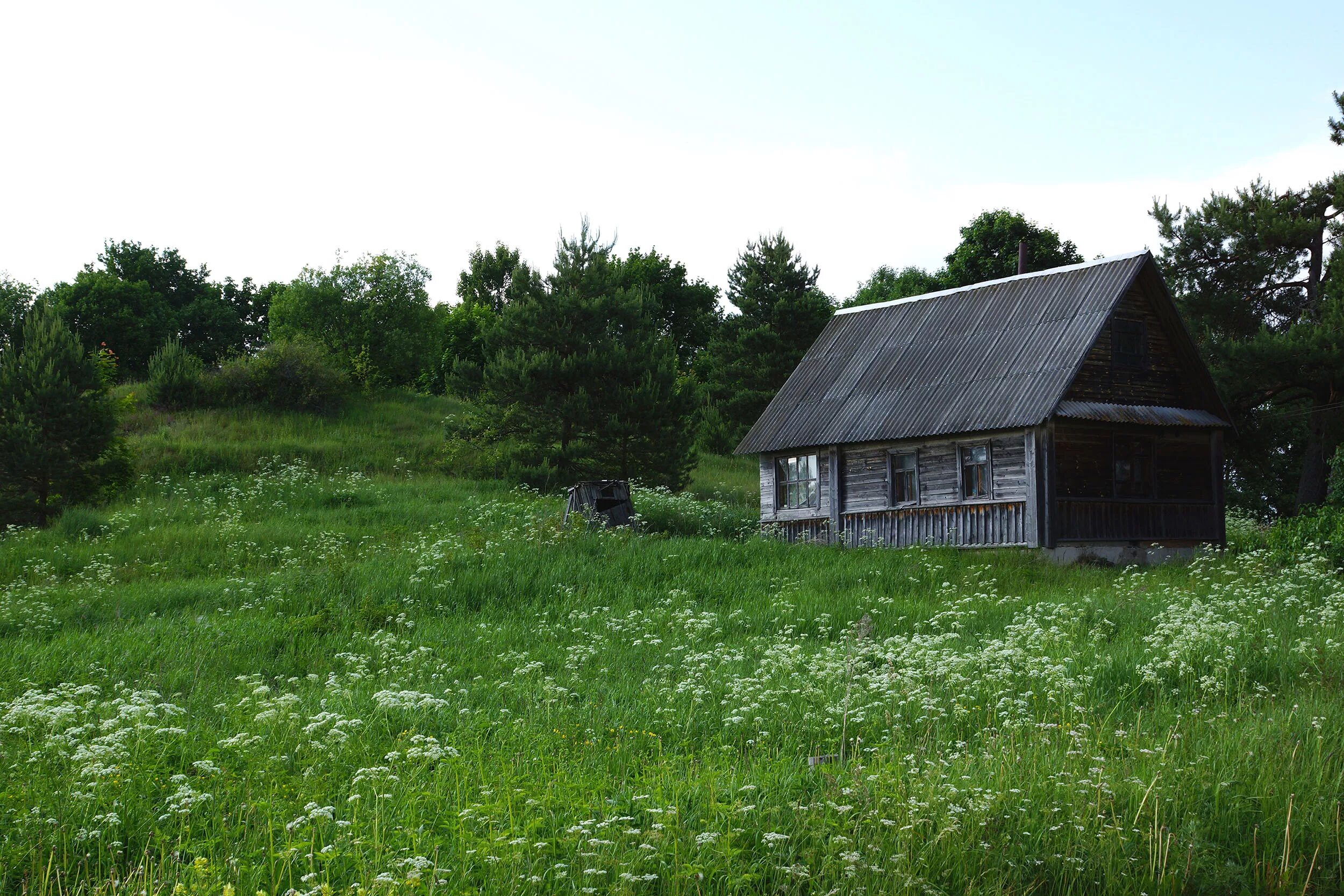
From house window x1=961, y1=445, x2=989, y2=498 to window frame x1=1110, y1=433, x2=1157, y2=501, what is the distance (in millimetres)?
2632

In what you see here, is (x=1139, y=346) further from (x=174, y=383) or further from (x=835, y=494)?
(x=174, y=383)

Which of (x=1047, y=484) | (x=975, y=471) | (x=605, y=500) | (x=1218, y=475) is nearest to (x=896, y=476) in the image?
(x=975, y=471)

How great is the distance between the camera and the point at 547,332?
32.0 meters

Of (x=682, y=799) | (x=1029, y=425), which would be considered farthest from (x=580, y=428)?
(x=682, y=799)

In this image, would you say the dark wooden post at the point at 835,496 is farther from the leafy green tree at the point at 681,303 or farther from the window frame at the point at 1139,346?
the leafy green tree at the point at 681,303

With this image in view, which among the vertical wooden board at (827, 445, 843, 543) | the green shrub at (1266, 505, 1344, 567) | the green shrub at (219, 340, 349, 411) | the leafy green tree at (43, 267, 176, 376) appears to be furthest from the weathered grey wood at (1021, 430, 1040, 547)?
the leafy green tree at (43, 267, 176, 376)

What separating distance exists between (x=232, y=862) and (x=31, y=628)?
33.5 feet

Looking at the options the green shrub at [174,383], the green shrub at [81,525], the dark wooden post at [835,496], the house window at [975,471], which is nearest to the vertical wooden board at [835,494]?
the dark wooden post at [835,496]

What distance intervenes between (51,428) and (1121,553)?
24500 mm

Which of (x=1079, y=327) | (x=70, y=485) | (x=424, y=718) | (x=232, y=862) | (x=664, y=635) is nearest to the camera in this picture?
(x=232, y=862)

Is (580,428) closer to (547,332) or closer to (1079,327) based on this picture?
(547,332)

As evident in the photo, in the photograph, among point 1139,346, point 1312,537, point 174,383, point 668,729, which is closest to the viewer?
point 668,729

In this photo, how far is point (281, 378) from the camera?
38469 millimetres

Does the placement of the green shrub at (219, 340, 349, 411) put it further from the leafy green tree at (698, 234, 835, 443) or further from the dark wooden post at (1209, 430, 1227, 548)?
the dark wooden post at (1209, 430, 1227, 548)
